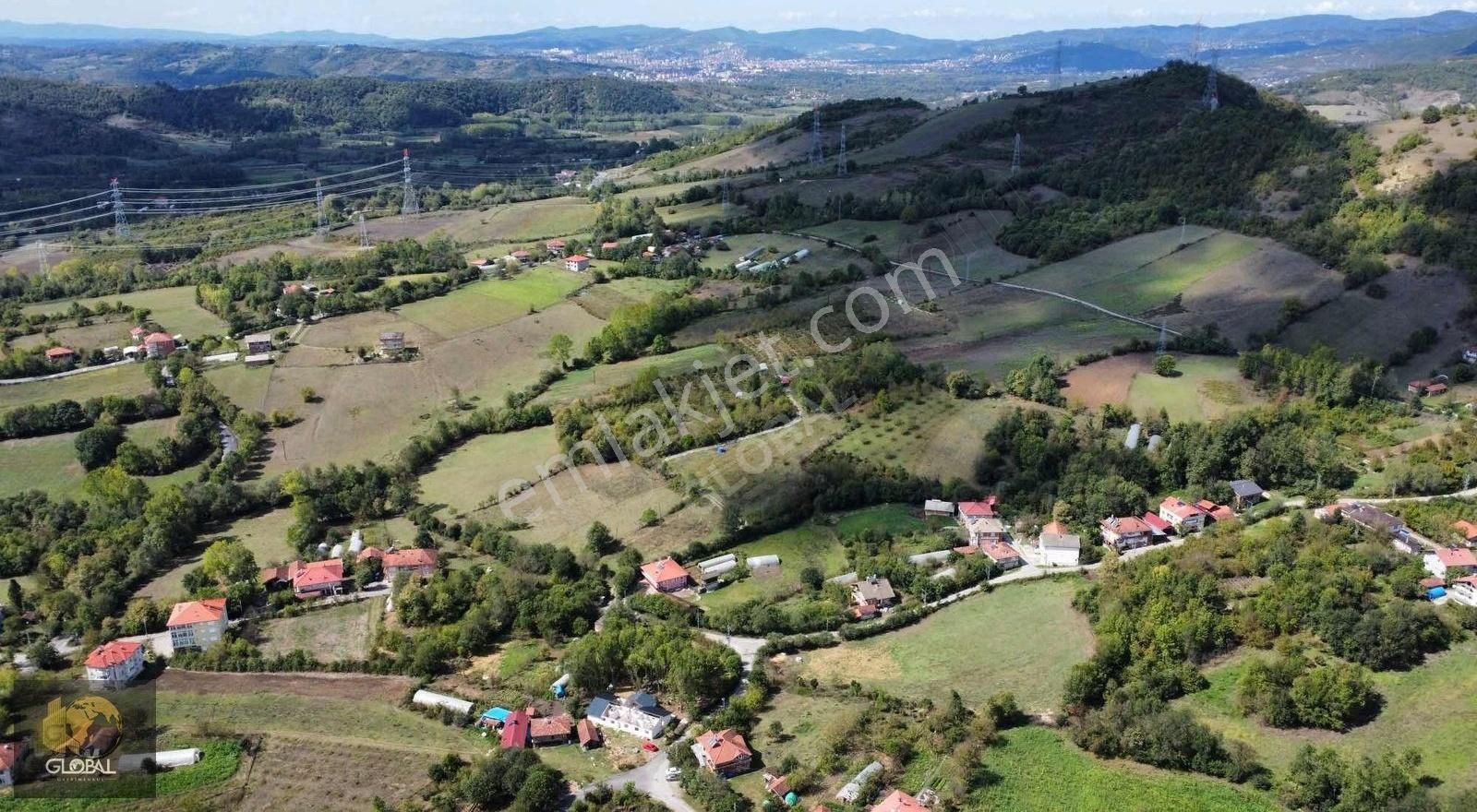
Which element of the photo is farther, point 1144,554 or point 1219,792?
point 1144,554

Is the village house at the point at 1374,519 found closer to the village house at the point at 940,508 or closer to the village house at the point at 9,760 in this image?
the village house at the point at 940,508

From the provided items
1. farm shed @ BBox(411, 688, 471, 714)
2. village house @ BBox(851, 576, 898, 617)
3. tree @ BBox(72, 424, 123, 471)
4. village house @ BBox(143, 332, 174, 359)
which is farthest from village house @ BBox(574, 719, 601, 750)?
village house @ BBox(143, 332, 174, 359)

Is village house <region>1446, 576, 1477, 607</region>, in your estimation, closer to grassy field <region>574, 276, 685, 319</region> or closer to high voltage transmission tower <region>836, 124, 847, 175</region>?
grassy field <region>574, 276, 685, 319</region>

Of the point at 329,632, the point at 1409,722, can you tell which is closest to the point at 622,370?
the point at 329,632

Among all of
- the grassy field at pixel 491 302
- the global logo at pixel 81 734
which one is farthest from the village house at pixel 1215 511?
the grassy field at pixel 491 302

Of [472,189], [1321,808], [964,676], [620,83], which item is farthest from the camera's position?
[620,83]

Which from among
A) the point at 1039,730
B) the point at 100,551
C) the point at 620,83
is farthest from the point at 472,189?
the point at 620,83

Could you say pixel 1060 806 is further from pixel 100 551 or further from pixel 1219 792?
pixel 100 551
